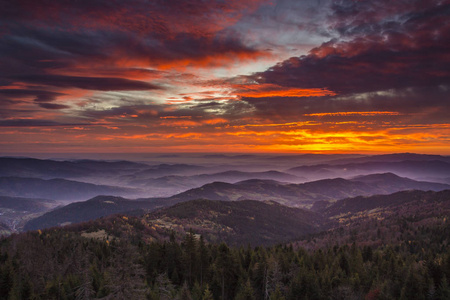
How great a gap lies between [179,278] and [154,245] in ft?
40.5

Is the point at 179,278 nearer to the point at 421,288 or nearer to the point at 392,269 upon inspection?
the point at 421,288

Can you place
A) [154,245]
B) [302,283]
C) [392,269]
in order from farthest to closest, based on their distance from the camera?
[392,269]
[154,245]
[302,283]

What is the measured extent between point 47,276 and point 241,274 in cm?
5328

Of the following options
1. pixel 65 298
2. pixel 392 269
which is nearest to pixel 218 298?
pixel 65 298

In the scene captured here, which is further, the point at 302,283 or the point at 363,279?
the point at 363,279

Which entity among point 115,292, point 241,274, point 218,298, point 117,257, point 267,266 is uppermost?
point 117,257

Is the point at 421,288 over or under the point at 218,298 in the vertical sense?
over

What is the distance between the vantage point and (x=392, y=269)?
93.4 meters

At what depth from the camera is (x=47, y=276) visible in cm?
7631

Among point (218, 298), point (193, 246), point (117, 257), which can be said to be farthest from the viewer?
point (193, 246)

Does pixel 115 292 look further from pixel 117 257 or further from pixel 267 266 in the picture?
pixel 267 266

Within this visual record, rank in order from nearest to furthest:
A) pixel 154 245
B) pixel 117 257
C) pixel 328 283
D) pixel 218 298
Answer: pixel 117 257, pixel 328 283, pixel 218 298, pixel 154 245

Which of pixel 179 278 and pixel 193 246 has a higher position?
pixel 193 246

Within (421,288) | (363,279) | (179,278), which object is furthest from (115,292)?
(363,279)
